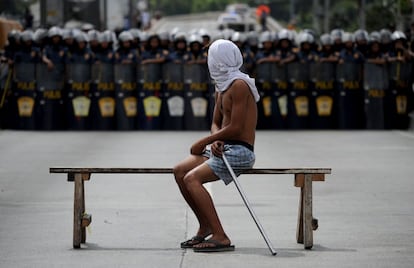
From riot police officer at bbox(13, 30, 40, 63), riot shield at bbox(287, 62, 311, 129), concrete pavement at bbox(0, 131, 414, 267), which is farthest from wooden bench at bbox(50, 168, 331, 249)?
riot shield at bbox(287, 62, 311, 129)

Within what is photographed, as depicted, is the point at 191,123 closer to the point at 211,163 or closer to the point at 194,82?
the point at 194,82

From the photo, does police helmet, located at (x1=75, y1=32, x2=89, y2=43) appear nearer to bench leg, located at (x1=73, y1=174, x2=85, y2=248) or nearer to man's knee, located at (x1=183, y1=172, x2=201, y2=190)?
bench leg, located at (x1=73, y1=174, x2=85, y2=248)

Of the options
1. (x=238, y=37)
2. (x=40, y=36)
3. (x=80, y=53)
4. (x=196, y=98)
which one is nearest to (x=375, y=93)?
(x=238, y=37)

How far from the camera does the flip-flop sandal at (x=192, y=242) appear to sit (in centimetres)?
1077

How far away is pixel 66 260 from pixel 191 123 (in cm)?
1721

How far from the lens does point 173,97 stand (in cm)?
2742

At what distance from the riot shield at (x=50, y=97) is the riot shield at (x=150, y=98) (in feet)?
5.53

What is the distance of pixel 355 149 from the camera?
22047 mm

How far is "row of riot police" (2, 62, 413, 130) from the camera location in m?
27.2

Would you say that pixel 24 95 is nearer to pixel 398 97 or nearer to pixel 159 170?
pixel 398 97

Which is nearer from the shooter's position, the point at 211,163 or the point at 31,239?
the point at 211,163

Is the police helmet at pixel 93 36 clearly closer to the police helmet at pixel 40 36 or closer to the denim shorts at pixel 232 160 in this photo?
the police helmet at pixel 40 36

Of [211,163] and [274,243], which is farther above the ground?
[211,163]

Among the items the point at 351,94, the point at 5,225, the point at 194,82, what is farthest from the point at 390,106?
the point at 5,225
